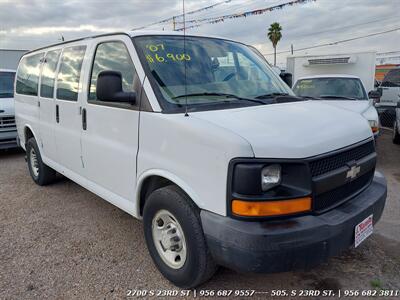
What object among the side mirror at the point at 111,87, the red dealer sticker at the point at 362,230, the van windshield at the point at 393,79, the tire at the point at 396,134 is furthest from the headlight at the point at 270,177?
the van windshield at the point at 393,79

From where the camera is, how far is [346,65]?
477 inches

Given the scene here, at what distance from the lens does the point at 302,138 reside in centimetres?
239

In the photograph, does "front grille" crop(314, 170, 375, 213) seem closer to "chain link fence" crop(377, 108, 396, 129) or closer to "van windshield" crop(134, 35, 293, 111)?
"van windshield" crop(134, 35, 293, 111)

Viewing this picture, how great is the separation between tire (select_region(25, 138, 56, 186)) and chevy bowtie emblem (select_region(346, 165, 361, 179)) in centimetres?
427

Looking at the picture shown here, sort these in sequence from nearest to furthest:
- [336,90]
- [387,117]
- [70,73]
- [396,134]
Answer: [70,73], [336,90], [396,134], [387,117]

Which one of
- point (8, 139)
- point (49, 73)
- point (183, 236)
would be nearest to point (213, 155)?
point (183, 236)

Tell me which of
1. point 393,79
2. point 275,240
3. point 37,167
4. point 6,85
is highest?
point 393,79

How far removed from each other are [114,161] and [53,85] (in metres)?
1.86

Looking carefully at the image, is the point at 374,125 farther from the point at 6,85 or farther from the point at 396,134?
the point at 6,85

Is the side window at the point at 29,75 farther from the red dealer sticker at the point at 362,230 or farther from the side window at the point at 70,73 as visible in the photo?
the red dealer sticker at the point at 362,230

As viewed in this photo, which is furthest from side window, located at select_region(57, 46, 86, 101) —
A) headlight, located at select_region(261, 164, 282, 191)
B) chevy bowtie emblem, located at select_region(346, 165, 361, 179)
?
chevy bowtie emblem, located at select_region(346, 165, 361, 179)

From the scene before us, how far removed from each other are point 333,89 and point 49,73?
5724mm

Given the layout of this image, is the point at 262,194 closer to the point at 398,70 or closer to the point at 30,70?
the point at 30,70

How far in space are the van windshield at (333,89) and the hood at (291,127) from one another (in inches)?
184
